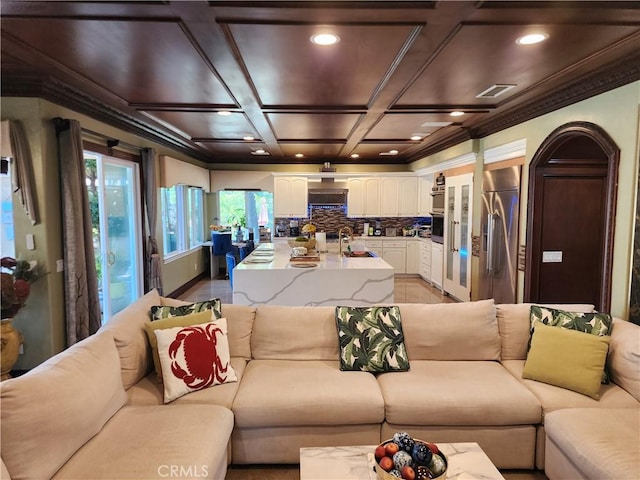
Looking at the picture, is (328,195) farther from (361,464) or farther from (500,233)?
(361,464)

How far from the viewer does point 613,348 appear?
8.27ft

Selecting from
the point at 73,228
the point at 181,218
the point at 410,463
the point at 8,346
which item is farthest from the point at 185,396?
the point at 181,218

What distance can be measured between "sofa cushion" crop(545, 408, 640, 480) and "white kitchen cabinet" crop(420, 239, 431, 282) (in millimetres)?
5806

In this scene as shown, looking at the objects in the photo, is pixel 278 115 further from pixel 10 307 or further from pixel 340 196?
pixel 340 196

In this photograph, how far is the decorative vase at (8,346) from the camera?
122 inches

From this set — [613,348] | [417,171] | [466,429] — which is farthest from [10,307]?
[417,171]

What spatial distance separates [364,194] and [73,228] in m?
6.26

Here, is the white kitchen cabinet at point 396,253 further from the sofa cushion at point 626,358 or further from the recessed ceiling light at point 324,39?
the recessed ceiling light at point 324,39

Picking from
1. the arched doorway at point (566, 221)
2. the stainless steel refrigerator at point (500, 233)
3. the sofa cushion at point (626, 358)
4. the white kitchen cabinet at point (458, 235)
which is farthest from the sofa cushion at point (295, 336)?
the white kitchen cabinet at point (458, 235)

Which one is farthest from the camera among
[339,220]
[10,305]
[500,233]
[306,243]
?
[339,220]

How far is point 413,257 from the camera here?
867 cm

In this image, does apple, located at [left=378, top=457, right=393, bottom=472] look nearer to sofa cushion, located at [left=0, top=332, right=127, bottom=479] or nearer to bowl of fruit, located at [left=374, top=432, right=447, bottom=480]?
bowl of fruit, located at [left=374, top=432, right=447, bottom=480]

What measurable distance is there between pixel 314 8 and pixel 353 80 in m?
1.22

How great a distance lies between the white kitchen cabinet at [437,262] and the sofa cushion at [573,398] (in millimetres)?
4764
